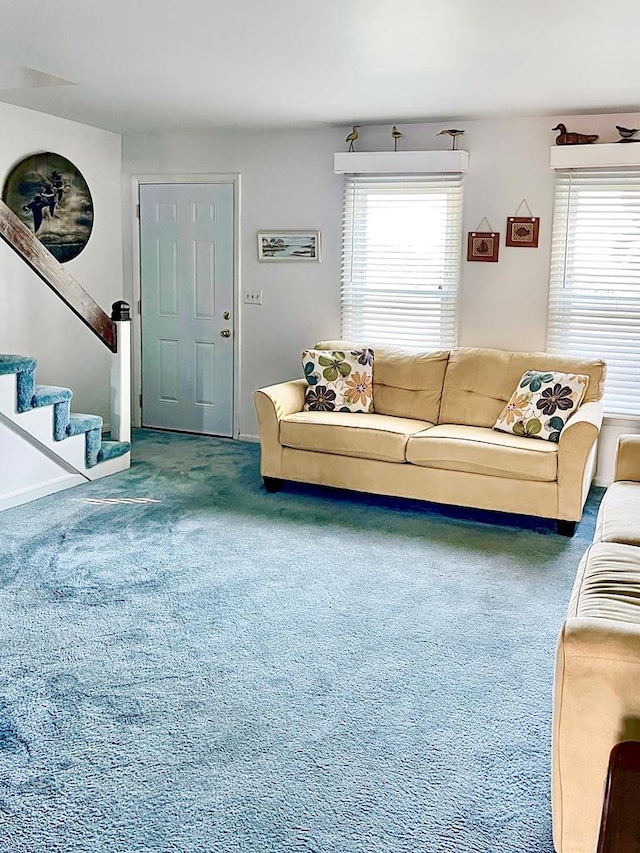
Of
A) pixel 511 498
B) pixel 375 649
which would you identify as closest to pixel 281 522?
pixel 511 498

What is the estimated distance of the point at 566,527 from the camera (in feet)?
14.3

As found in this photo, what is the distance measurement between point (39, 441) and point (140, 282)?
2.25m

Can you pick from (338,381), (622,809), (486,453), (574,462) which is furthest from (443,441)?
(622,809)

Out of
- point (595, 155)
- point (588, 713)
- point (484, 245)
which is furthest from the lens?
point (484, 245)

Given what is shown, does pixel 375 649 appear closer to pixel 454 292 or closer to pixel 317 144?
pixel 454 292

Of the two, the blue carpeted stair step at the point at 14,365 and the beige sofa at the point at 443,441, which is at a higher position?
the blue carpeted stair step at the point at 14,365

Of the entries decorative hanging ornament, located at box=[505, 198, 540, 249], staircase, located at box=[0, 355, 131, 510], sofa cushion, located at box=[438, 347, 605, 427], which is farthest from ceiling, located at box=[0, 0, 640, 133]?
staircase, located at box=[0, 355, 131, 510]

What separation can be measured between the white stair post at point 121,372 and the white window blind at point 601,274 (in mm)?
2790

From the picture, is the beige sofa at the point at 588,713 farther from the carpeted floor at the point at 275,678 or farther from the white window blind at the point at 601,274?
the white window blind at the point at 601,274

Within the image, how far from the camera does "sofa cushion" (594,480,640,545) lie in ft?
9.17

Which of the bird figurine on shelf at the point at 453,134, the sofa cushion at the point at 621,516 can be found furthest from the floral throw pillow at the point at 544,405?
the bird figurine on shelf at the point at 453,134

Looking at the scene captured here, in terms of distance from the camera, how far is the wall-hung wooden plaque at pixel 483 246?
5406 millimetres

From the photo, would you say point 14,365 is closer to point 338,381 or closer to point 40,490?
point 40,490

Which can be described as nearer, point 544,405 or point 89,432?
point 544,405
